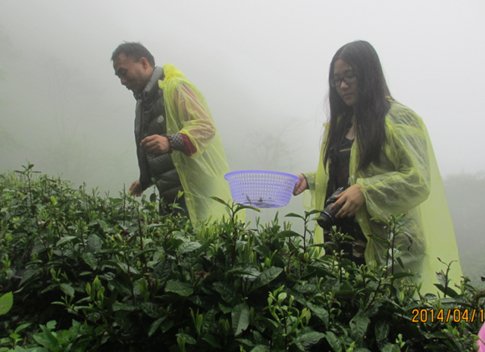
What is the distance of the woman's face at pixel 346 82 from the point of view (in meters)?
1.43

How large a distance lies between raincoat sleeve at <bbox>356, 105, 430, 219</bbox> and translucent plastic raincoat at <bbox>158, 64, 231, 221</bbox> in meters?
1.02

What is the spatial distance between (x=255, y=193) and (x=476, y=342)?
115cm

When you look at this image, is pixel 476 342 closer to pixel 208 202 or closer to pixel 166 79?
pixel 208 202

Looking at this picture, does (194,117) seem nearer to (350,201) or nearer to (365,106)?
(365,106)

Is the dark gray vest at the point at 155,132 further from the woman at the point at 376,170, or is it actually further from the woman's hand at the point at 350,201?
the woman's hand at the point at 350,201

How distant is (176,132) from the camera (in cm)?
203

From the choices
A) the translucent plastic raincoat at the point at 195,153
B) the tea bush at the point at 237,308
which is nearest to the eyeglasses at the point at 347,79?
the translucent plastic raincoat at the point at 195,153

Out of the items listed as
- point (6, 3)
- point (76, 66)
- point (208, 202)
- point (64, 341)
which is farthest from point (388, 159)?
point (6, 3)

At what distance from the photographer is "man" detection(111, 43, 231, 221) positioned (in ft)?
6.64

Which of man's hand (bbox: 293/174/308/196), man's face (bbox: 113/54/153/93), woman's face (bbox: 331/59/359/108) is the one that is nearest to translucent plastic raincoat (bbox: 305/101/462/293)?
woman's face (bbox: 331/59/359/108)

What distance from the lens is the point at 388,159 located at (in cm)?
132
